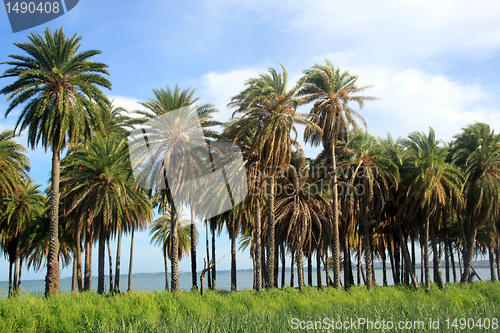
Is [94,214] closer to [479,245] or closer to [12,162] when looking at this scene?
[12,162]

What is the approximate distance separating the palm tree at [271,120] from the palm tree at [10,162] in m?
18.1

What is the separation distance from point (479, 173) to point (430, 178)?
7.31 metres

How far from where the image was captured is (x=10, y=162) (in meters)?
28.8

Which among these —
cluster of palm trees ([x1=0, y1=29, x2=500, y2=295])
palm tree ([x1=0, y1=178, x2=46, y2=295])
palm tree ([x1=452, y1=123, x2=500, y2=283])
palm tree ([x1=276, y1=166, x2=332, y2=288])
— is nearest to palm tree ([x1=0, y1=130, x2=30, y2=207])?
cluster of palm trees ([x1=0, y1=29, x2=500, y2=295])

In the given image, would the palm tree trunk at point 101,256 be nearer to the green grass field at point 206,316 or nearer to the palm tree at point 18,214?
the palm tree at point 18,214

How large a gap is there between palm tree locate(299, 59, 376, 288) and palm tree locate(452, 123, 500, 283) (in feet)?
36.5

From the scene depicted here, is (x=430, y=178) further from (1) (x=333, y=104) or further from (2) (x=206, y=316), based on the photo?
(2) (x=206, y=316)

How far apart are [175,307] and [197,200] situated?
17365mm

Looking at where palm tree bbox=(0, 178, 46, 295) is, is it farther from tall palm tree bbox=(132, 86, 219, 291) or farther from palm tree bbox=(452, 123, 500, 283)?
palm tree bbox=(452, 123, 500, 283)

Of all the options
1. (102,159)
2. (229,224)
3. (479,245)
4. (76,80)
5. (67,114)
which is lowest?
(479,245)

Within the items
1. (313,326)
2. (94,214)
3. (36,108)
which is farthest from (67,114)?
(313,326)

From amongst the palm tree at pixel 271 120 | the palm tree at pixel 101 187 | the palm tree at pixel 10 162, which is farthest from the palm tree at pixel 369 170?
the palm tree at pixel 10 162

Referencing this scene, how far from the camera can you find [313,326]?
800cm

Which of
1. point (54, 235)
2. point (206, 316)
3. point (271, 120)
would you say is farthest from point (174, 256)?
point (206, 316)
